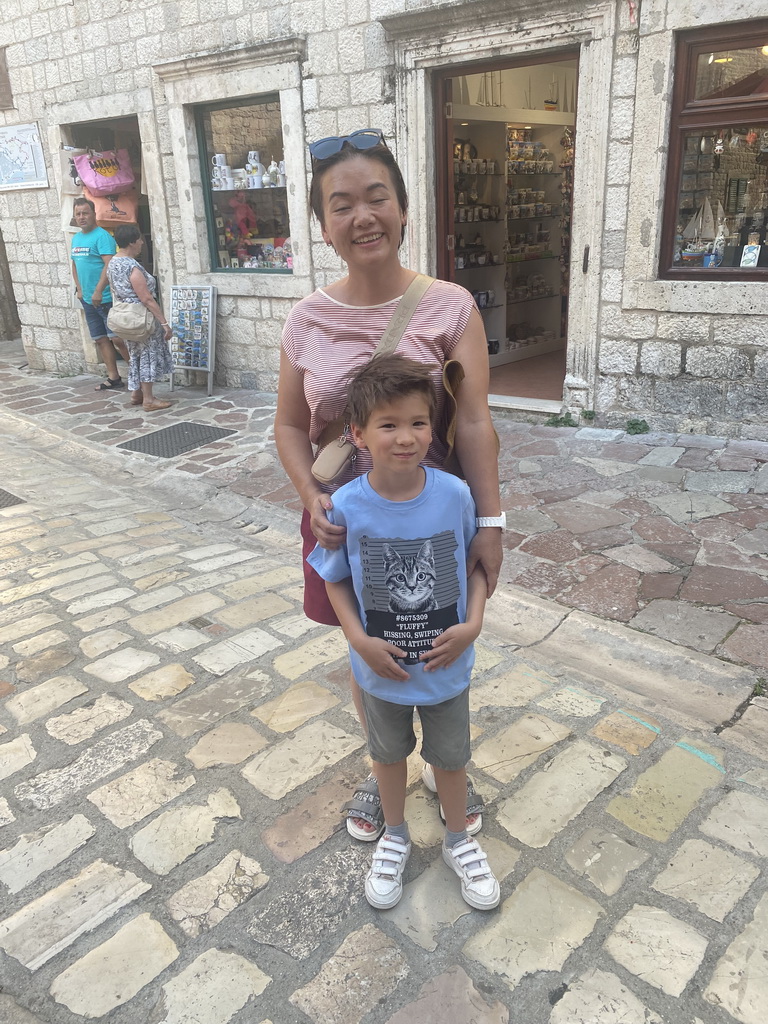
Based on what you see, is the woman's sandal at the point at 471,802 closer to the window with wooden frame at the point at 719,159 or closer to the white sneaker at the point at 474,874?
the white sneaker at the point at 474,874

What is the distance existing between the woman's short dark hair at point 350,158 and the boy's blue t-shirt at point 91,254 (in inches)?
299

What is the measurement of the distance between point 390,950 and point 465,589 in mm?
889

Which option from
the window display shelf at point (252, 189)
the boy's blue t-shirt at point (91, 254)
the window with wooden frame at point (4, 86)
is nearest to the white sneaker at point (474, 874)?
the window display shelf at point (252, 189)

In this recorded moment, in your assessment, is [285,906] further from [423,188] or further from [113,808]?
[423,188]

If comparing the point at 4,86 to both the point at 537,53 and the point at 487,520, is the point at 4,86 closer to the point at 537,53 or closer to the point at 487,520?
the point at 537,53

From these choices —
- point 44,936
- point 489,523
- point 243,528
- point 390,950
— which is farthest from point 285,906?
point 243,528

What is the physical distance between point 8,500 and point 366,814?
4.09 meters

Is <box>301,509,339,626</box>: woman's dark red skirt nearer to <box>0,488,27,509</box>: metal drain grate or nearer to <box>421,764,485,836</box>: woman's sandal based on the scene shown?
<box>421,764,485,836</box>: woman's sandal

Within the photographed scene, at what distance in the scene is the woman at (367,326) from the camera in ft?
5.63

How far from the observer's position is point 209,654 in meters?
3.13

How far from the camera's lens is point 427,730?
6.18 ft

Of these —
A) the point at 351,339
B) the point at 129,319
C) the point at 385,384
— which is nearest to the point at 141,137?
the point at 129,319

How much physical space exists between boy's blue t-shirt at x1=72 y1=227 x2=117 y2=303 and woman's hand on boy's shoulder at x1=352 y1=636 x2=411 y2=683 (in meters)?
8.03

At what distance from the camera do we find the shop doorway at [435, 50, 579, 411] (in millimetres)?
7371
